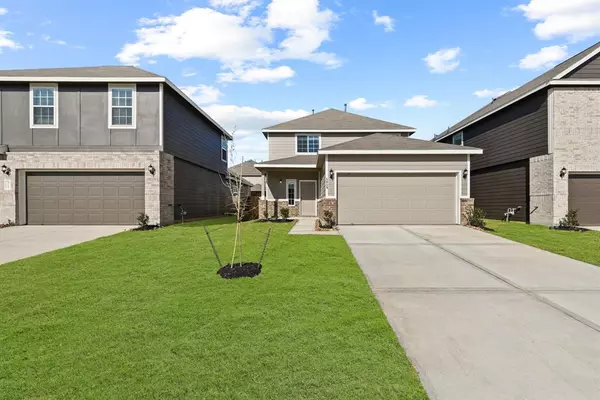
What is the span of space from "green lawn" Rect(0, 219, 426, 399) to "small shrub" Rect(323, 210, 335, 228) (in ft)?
20.2

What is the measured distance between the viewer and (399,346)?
9.77 feet

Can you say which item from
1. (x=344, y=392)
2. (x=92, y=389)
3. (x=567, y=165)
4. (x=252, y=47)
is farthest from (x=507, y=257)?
(x=252, y=47)

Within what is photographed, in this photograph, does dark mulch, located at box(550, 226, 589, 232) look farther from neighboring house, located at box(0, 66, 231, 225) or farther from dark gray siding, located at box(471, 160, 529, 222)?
neighboring house, located at box(0, 66, 231, 225)

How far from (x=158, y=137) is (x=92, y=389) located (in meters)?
12.5

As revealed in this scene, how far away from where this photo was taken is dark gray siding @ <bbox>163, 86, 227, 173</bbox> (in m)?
14.1

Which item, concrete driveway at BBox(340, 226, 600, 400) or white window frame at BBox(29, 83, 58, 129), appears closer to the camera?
concrete driveway at BBox(340, 226, 600, 400)

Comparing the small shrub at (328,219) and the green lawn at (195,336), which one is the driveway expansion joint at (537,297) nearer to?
the green lawn at (195,336)

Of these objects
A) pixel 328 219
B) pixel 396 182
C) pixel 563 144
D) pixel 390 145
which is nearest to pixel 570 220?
pixel 563 144

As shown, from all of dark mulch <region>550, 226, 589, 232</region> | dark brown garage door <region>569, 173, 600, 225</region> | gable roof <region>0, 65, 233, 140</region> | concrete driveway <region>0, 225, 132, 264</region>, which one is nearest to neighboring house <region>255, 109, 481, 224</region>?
dark mulch <region>550, 226, 589, 232</region>

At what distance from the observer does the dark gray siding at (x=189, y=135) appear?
14094 mm

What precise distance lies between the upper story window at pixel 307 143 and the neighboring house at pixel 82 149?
389 inches

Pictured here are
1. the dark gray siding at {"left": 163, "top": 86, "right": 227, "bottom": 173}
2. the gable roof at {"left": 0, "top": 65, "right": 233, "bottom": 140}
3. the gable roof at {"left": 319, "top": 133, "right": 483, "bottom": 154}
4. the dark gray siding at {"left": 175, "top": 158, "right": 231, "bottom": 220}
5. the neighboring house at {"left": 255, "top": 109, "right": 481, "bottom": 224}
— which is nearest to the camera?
the gable roof at {"left": 319, "top": 133, "right": 483, "bottom": 154}

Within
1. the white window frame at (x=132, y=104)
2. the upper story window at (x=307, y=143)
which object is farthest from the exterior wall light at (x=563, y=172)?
the white window frame at (x=132, y=104)

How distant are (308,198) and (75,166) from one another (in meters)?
11.7
